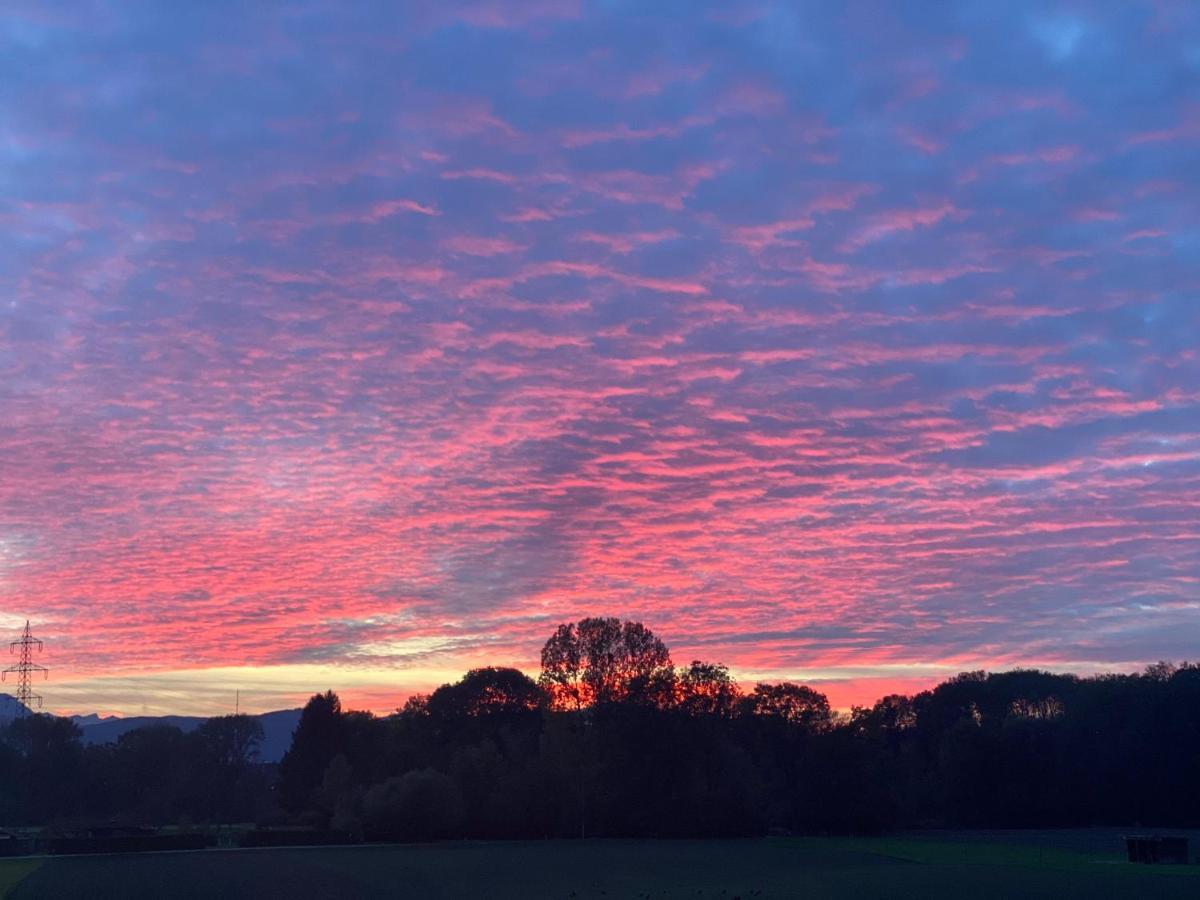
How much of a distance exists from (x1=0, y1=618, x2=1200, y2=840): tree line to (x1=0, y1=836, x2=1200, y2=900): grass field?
18808mm

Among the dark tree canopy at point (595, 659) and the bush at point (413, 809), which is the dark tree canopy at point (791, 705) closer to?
the dark tree canopy at point (595, 659)

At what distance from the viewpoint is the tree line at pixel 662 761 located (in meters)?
102

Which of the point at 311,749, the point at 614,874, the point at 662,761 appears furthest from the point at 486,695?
the point at 614,874

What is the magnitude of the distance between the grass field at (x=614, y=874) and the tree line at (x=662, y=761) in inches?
740

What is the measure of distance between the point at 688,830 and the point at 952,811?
119ft

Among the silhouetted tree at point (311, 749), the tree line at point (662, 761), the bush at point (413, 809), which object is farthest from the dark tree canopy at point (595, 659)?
the silhouetted tree at point (311, 749)

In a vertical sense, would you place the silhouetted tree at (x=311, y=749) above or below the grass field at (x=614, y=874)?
above

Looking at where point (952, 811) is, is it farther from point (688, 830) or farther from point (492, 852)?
point (492, 852)

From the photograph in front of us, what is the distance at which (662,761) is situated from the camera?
343ft

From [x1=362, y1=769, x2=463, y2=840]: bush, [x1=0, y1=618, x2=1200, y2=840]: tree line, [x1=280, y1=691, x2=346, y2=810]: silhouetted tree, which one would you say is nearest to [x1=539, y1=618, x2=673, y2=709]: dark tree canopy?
[x1=0, y1=618, x2=1200, y2=840]: tree line

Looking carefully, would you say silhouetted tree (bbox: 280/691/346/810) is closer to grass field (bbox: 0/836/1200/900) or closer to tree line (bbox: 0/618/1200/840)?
tree line (bbox: 0/618/1200/840)

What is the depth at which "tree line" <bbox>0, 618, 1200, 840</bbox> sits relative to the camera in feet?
336

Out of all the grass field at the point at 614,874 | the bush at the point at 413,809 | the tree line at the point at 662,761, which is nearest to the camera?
the grass field at the point at 614,874

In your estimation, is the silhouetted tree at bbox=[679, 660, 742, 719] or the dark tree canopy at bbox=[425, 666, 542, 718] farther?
the dark tree canopy at bbox=[425, 666, 542, 718]
